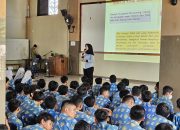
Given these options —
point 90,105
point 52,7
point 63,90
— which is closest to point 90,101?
point 90,105

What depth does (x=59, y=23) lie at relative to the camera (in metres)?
13.2

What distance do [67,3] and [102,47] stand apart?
2521mm

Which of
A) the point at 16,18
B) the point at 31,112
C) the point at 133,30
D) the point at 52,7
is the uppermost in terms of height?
the point at 52,7

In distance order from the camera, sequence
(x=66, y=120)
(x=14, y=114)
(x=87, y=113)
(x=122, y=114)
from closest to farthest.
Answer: (x=66, y=120)
(x=14, y=114)
(x=122, y=114)
(x=87, y=113)

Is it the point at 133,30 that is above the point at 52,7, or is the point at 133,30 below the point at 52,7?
below

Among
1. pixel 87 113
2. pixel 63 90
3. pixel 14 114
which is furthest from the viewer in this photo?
pixel 63 90

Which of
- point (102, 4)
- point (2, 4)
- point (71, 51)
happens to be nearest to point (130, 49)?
point (102, 4)

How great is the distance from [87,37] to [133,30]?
214 cm

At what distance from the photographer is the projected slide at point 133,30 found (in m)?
9.80

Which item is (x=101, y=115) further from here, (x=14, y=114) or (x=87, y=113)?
(x=14, y=114)

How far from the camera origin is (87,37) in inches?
471

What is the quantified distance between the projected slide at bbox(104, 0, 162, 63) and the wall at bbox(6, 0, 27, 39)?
4.85 metres

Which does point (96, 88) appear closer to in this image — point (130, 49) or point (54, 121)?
point (54, 121)

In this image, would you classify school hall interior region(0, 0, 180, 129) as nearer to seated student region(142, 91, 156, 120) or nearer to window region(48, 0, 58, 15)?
window region(48, 0, 58, 15)
